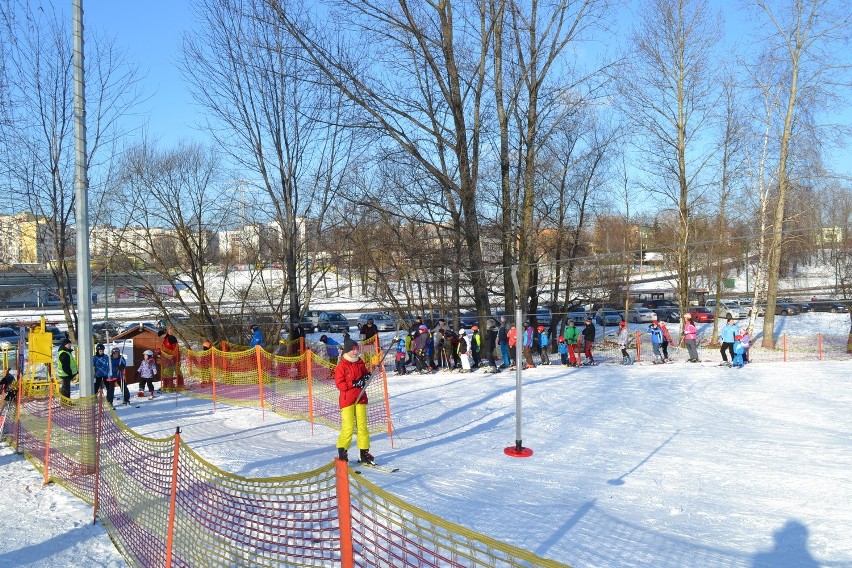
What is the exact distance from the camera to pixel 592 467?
9.57m

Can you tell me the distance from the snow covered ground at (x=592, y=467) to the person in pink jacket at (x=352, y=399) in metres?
0.57

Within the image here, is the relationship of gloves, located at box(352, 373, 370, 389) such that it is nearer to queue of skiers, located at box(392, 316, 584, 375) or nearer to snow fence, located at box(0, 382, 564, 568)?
snow fence, located at box(0, 382, 564, 568)

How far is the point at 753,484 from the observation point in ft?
28.1

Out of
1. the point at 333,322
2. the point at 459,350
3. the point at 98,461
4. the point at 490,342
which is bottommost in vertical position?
the point at 333,322

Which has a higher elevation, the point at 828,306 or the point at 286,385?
the point at 286,385

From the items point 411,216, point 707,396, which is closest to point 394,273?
point 411,216

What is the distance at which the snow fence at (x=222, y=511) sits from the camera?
12.0 feet

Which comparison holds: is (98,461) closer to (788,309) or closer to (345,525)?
(345,525)

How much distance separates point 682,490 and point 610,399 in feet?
22.2

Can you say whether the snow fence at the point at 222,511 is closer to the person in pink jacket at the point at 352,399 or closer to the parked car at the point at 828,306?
the person in pink jacket at the point at 352,399

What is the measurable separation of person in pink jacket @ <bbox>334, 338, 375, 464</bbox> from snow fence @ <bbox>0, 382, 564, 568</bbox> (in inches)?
49.7

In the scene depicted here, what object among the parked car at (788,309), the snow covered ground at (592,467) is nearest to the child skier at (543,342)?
the snow covered ground at (592,467)

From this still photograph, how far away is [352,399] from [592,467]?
3.71 m

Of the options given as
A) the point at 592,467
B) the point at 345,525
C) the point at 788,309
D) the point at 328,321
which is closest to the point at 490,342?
the point at 592,467
